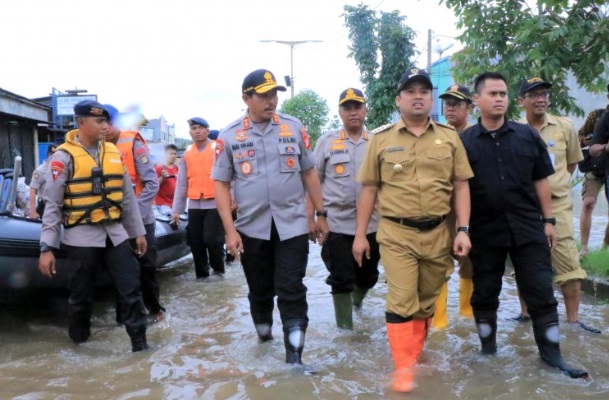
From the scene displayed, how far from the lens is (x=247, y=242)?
390 centimetres

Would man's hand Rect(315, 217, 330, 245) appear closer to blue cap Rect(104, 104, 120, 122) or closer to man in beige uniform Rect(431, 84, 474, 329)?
man in beige uniform Rect(431, 84, 474, 329)

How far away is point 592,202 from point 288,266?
13.9 ft

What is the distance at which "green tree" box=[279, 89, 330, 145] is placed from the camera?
4059cm

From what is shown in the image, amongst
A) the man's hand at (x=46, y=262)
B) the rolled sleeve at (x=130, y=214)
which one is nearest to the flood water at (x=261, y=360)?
the man's hand at (x=46, y=262)

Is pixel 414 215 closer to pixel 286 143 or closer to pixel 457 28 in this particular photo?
pixel 286 143

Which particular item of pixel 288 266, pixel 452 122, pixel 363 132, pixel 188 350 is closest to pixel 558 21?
pixel 452 122

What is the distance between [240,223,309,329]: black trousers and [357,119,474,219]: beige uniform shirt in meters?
0.63

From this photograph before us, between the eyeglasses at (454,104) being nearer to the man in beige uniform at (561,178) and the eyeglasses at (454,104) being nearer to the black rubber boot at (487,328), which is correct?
the man in beige uniform at (561,178)

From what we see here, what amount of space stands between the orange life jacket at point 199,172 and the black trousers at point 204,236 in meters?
0.20

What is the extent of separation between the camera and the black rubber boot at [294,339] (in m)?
3.74

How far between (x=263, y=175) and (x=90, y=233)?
1.32 m

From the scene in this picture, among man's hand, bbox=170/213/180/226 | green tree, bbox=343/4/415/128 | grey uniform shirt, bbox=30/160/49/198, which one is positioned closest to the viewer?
grey uniform shirt, bbox=30/160/49/198

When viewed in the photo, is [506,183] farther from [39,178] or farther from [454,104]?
[39,178]

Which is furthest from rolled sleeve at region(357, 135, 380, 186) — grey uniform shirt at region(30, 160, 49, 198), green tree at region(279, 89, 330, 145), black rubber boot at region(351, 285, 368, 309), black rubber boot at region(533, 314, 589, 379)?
green tree at region(279, 89, 330, 145)
